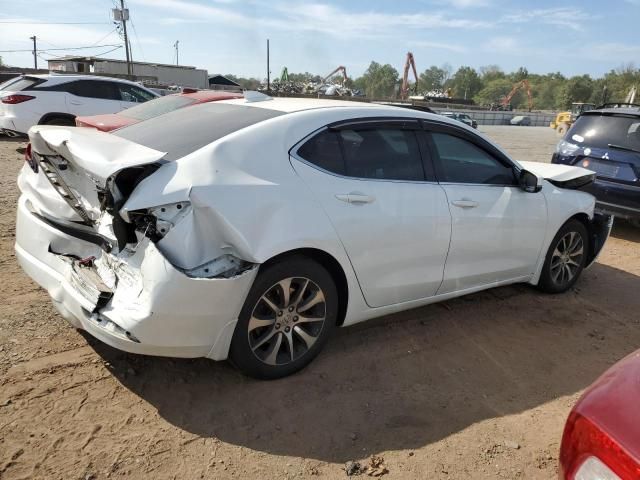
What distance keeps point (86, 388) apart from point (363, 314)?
5.63ft

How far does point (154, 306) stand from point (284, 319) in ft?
2.67

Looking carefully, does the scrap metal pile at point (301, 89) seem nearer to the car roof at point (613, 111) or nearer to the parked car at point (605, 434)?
the car roof at point (613, 111)

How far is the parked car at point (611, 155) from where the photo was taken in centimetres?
697

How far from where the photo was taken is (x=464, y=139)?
160 inches

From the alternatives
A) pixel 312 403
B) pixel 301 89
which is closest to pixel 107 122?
pixel 312 403

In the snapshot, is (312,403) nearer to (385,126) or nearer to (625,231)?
(385,126)

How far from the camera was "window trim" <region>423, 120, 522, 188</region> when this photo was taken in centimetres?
380

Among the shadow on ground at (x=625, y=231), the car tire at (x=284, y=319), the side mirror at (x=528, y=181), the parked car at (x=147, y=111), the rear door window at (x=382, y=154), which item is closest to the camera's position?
the car tire at (x=284, y=319)

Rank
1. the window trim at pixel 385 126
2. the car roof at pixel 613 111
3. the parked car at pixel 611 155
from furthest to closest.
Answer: the car roof at pixel 613 111, the parked car at pixel 611 155, the window trim at pixel 385 126

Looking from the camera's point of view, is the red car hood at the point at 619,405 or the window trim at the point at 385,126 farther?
the window trim at the point at 385,126

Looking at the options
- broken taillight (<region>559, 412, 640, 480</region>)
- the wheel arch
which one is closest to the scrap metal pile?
the wheel arch

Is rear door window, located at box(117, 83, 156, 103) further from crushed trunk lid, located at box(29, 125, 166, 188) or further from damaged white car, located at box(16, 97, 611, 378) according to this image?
crushed trunk lid, located at box(29, 125, 166, 188)

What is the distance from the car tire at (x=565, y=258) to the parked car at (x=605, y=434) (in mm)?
3109

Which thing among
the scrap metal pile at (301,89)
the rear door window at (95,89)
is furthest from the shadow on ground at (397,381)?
the scrap metal pile at (301,89)
